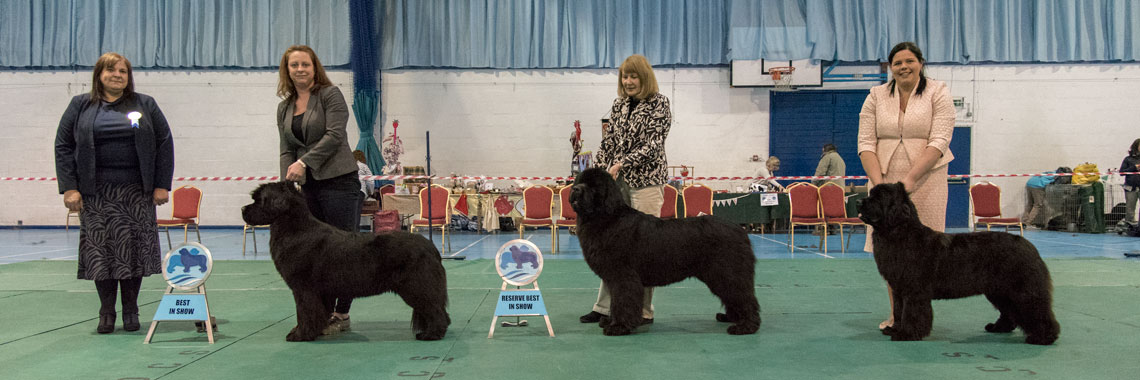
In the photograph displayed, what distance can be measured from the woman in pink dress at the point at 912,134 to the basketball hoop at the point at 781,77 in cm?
950

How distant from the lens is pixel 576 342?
144 inches

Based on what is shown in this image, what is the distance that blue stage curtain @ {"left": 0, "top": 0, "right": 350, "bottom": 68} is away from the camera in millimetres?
13438

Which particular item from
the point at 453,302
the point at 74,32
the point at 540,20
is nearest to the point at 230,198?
the point at 74,32

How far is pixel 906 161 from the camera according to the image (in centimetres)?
386

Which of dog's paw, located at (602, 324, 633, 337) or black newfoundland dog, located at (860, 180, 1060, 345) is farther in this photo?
dog's paw, located at (602, 324, 633, 337)

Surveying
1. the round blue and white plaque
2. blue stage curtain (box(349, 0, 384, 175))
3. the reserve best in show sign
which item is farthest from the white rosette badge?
blue stage curtain (box(349, 0, 384, 175))

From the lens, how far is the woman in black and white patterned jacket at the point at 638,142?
407 centimetres

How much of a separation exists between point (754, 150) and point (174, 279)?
11782 mm

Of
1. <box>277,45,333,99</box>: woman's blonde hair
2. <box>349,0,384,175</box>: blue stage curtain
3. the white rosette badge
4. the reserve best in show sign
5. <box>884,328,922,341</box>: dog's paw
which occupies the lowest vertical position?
<box>884,328,922,341</box>: dog's paw

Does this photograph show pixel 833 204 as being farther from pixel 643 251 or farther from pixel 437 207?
pixel 643 251

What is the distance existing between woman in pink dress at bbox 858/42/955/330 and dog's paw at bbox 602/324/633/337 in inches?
59.5

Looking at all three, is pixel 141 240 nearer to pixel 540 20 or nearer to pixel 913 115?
pixel 913 115

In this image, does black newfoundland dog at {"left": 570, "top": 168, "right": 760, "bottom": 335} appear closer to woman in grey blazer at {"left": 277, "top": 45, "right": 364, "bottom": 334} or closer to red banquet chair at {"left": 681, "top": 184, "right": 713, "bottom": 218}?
woman in grey blazer at {"left": 277, "top": 45, "right": 364, "bottom": 334}

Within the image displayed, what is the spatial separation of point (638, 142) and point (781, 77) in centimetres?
1009
